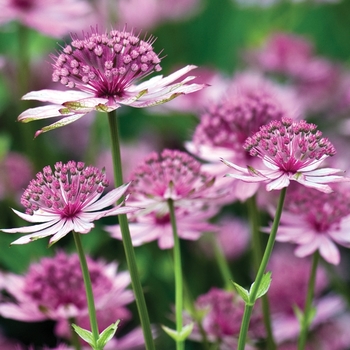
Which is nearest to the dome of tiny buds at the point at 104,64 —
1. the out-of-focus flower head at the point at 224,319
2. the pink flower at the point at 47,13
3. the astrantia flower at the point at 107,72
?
the astrantia flower at the point at 107,72

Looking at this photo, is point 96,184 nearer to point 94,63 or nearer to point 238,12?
point 94,63

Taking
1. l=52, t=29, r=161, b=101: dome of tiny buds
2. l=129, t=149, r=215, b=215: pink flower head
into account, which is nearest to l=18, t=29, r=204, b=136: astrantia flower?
l=52, t=29, r=161, b=101: dome of tiny buds

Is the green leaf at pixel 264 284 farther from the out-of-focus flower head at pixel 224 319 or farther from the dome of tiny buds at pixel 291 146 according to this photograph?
the out-of-focus flower head at pixel 224 319

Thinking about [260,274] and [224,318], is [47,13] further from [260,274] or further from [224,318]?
[260,274]

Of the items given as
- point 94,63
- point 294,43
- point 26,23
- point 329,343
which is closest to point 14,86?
point 26,23

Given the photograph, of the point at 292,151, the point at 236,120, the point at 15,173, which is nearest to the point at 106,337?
the point at 292,151

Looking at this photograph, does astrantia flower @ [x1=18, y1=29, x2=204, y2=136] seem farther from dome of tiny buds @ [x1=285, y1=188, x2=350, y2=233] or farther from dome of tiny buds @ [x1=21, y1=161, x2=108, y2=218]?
dome of tiny buds @ [x1=285, y1=188, x2=350, y2=233]
